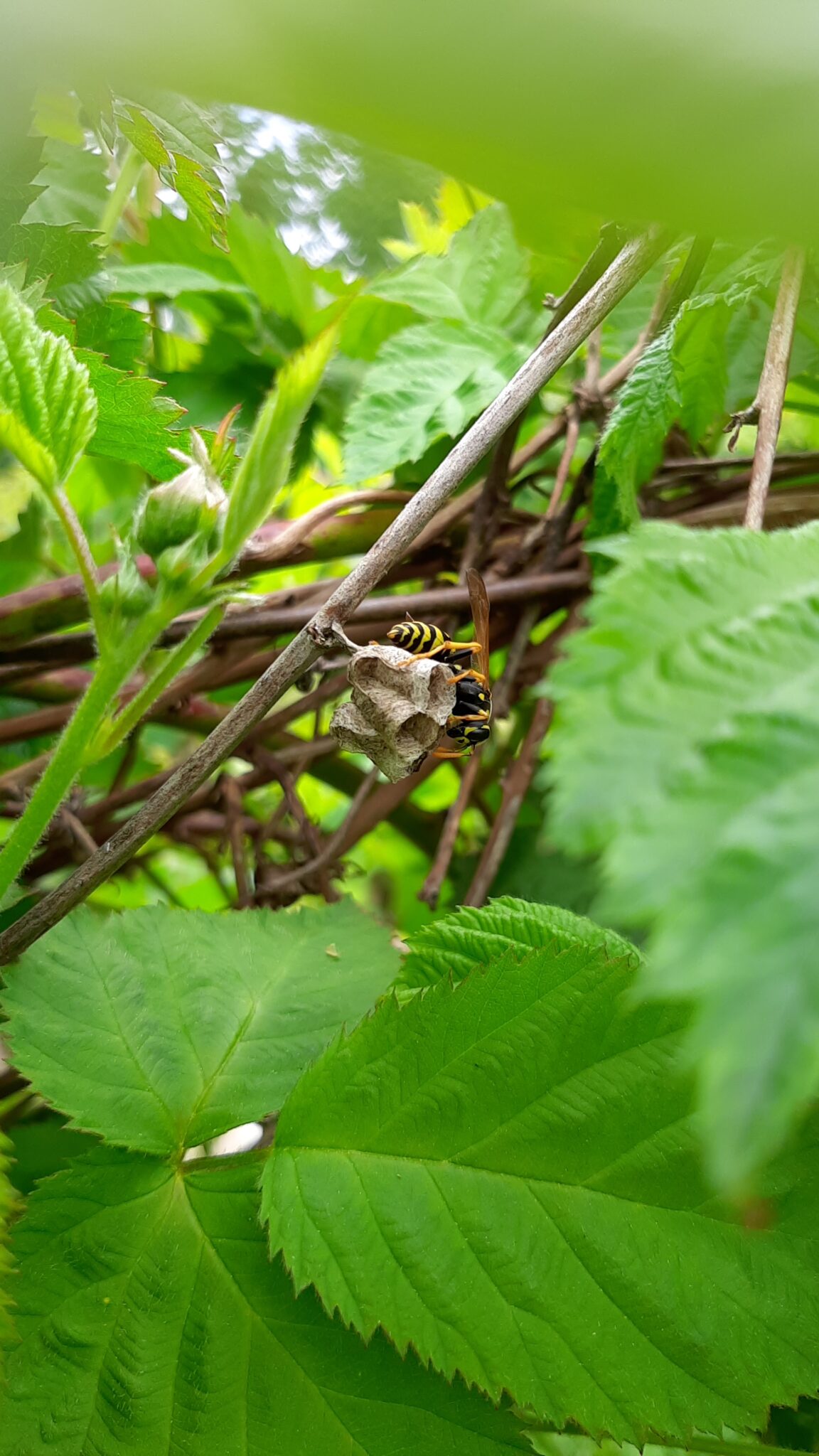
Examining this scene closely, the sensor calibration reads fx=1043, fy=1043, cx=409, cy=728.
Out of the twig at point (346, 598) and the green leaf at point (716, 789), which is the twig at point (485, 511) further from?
the green leaf at point (716, 789)

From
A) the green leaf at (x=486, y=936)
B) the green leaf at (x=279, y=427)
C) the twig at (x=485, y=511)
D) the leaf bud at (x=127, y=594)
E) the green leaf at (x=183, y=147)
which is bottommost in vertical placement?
the green leaf at (x=486, y=936)

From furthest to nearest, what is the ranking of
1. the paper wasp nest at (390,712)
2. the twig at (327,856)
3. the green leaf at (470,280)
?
1. the green leaf at (470,280)
2. the twig at (327,856)
3. the paper wasp nest at (390,712)

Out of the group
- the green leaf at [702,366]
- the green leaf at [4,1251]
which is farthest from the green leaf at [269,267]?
the green leaf at [4,1251]

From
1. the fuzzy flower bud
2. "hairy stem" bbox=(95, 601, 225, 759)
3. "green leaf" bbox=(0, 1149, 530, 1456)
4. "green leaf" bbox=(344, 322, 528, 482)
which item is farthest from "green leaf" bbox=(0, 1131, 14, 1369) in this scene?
"green leaf" bbox=(344, 322, 528, 482)

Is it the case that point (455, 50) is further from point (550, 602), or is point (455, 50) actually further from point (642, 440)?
point (550, 602)

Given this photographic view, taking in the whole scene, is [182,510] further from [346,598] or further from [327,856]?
[327,856]

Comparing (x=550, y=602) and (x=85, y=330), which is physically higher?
(x=85, y=330)

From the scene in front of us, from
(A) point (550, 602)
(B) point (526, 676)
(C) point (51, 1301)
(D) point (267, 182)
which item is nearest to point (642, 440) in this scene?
(A) point (550, 602)

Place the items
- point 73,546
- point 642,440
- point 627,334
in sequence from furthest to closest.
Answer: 1. point 627,334
2. point 642,440
3. point 73,546
